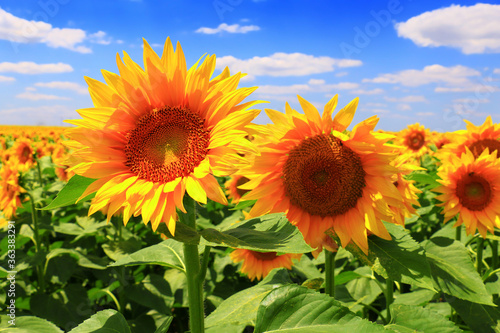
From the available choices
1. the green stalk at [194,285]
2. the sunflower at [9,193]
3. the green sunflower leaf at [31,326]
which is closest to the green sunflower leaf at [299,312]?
the green stalk at [194,285]

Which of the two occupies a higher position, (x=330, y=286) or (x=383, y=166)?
(x=383, y=166)

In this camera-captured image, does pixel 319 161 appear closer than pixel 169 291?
Yes

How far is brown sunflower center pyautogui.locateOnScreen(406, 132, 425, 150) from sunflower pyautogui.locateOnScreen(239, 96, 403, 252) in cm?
727

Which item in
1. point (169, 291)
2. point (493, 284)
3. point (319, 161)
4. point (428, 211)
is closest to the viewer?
point (319, 161)

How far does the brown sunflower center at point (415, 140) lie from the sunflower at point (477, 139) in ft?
16.8

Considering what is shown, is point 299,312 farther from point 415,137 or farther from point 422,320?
point 415,137

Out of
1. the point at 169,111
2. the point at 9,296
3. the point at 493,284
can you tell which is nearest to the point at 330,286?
the point at 169,111

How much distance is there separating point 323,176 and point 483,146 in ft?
7.71

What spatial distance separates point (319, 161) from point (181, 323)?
11.1ft

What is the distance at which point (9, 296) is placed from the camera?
3820mm

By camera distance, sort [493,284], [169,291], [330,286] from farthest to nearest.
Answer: [169,291] < [493,284] < [330,286]

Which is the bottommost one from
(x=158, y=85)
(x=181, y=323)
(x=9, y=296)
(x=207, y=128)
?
(x=181, y=323)

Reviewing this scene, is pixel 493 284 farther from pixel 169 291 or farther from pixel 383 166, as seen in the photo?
pixel 169 291

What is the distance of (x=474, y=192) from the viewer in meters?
3.13
